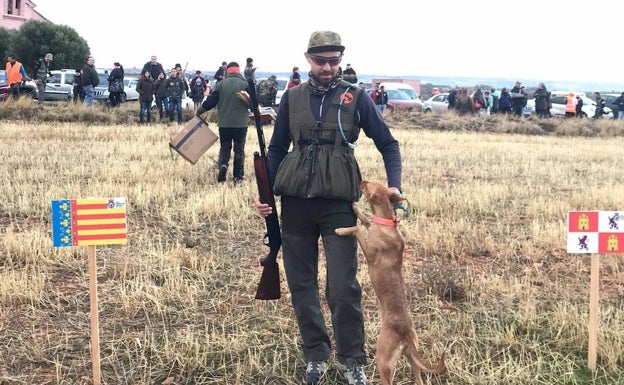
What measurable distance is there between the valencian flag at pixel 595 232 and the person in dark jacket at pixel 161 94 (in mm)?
19622

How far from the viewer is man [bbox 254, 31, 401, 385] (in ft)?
14.1

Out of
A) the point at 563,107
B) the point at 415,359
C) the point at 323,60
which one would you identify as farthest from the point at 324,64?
the point at 563,107

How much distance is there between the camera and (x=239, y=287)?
20.5 feet

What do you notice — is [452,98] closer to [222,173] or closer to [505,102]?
[505,102]

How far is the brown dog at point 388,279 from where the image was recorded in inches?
161

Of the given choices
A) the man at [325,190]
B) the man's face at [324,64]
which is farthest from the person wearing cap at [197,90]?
the man's face at [324,64]

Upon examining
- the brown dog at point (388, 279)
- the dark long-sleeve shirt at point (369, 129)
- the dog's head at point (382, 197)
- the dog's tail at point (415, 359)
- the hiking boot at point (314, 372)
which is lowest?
the hiking boot at point (314, 372)

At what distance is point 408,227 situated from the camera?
28.0 feet

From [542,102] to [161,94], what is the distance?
1769 centimetres

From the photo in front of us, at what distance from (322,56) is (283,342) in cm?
212

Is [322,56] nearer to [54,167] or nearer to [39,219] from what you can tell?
[39,219]

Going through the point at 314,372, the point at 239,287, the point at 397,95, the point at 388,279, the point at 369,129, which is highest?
the point at 397,95

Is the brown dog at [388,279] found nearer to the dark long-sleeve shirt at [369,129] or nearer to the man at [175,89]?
the dark long-sleeve shirt at [369,129]

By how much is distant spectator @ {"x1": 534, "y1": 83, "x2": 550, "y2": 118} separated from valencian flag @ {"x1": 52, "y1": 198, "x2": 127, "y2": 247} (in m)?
29.6
